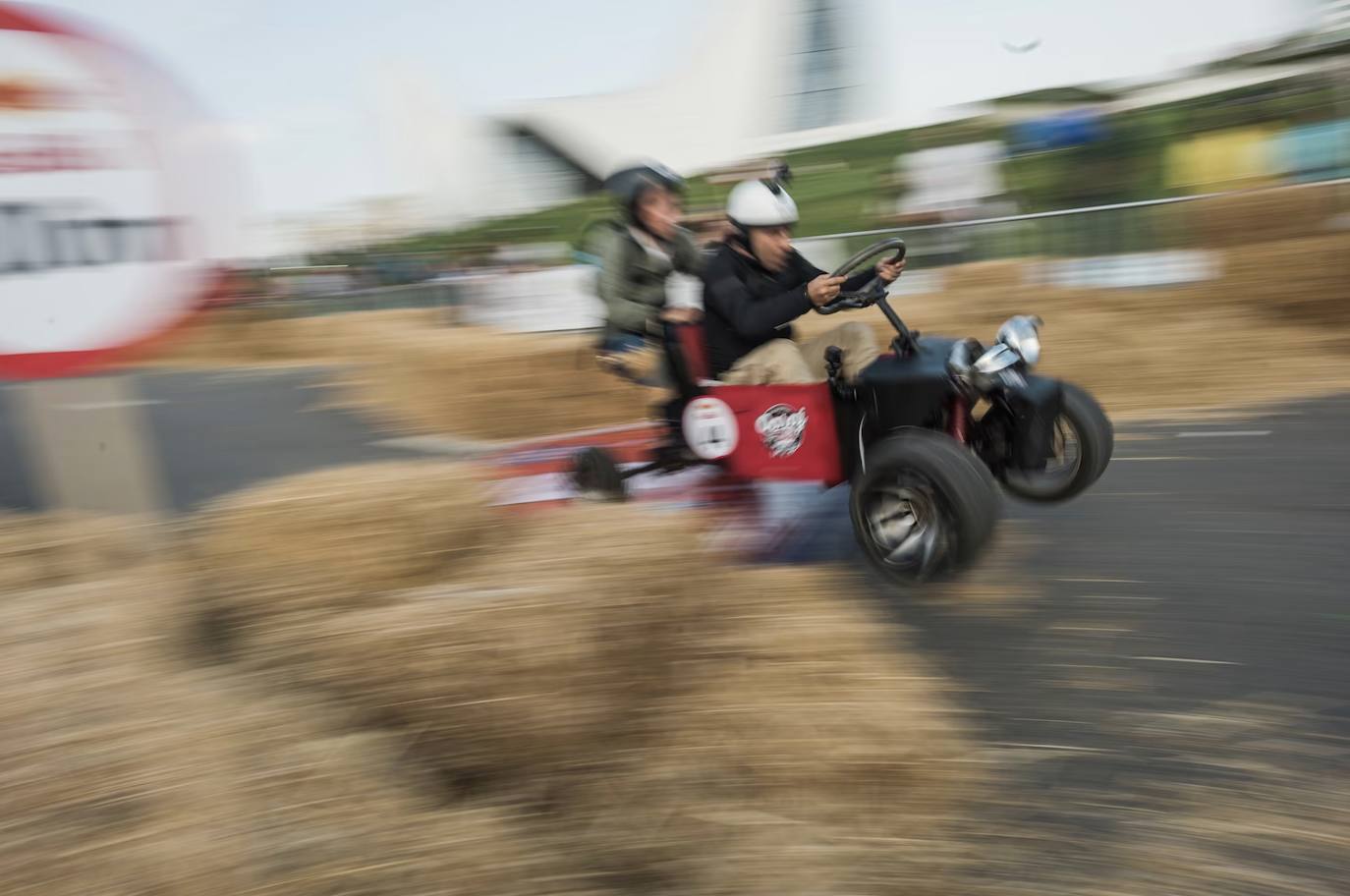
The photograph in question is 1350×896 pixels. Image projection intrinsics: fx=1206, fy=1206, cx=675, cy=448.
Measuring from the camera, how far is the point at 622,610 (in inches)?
83.4

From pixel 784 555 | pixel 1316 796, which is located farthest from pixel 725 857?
→ pixel 784 555

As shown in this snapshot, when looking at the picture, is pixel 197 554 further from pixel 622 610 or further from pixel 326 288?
pixel 326 288

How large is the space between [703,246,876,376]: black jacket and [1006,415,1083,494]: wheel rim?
0.81 meters

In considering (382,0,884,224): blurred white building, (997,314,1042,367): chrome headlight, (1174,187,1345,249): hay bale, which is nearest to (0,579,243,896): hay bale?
(997,314,1042,367): chrome headlight

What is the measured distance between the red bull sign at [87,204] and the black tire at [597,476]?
186 cm

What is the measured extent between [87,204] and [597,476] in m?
2.16

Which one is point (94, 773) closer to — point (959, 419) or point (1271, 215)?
point (959, 419)

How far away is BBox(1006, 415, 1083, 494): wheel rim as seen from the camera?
3906 mm

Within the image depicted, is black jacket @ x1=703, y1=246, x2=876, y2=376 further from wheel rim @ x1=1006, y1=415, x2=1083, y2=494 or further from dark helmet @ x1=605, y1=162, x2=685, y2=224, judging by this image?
wheel rim @ x1=1006, y1=415, x2=1083, y2=494

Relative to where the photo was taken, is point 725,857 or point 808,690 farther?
point 808,690

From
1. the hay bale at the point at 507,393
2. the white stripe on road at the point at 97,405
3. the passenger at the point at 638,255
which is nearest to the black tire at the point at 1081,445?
the passenger at the point at 638,255

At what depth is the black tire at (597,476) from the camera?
4457 millimetres

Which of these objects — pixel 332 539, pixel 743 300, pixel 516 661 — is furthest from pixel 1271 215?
pixel 516 661

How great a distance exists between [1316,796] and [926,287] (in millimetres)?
→ 8019
